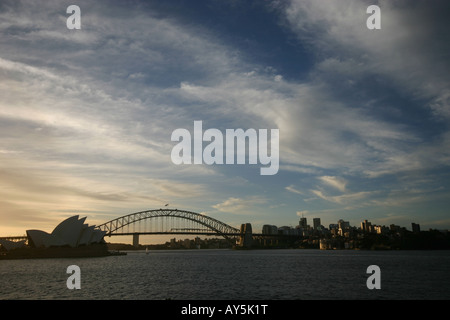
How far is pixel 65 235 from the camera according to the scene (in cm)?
10162

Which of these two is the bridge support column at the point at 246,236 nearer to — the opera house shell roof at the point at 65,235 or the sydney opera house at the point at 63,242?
the sydney opera house at the point at 63,242

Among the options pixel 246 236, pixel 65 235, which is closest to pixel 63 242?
pixel 65 235

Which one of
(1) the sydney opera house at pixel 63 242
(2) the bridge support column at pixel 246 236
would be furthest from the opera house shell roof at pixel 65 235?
(2) the bridge support column at pixel 246 236

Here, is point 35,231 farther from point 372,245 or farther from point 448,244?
point 448,244

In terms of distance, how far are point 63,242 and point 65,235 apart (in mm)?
2651

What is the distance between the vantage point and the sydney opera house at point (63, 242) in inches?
3920

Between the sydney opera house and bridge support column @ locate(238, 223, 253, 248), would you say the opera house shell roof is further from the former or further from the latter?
bridge support column @ locate(238, 223, 253, 248)

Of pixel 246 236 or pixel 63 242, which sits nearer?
pixel 63 242

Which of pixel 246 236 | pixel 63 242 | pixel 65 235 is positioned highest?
pixel 65 235

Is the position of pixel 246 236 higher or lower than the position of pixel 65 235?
lower

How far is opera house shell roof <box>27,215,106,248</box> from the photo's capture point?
333ft

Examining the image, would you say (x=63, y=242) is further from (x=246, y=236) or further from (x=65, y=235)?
(x=246, y=236)
